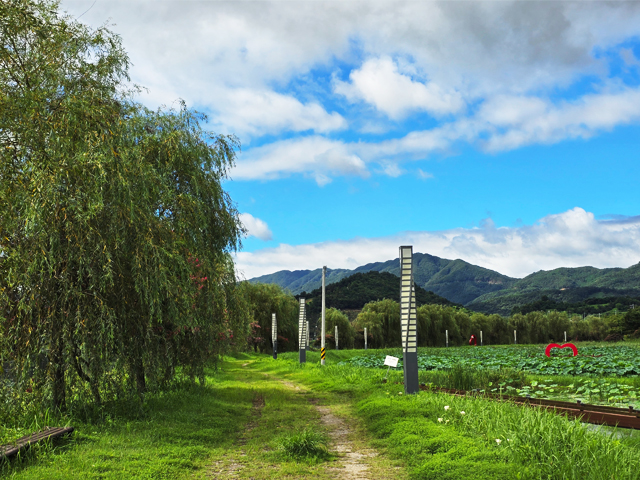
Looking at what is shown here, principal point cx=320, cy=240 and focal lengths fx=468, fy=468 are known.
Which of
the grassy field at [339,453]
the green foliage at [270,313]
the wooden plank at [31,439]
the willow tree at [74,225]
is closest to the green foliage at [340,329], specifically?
the green foliage at [270,313]

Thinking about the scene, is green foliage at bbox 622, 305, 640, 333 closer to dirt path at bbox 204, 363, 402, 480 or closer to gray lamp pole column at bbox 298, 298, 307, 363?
gray lamp pole column at bbox 298, 298, 307, 363

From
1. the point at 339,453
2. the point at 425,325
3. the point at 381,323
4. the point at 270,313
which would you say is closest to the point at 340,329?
the point at 381,323

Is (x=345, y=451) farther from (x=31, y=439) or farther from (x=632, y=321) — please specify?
(x=632, y=321)

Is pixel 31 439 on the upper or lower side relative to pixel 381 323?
upper

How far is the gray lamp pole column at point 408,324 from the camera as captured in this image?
1163 cm

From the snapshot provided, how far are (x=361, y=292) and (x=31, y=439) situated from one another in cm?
9414

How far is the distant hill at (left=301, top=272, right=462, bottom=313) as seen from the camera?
310 ft

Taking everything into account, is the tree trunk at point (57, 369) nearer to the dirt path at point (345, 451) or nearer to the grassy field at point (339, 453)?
the grassy field at point (339, 453)

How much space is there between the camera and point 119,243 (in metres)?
8.62

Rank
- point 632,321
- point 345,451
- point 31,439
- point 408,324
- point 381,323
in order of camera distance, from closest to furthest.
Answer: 1. point 31,439
2. point 345,451
3. point 408,324
4. point 381,323
5. point 632,321

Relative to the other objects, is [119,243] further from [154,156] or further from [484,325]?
[484,325]

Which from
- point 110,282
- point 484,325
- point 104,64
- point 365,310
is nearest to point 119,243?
point 110,282

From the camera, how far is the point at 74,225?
8.08 m

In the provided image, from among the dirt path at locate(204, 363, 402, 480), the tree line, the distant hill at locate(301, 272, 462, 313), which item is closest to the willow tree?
the dirt path at locate(204, 363, 402, 480)
